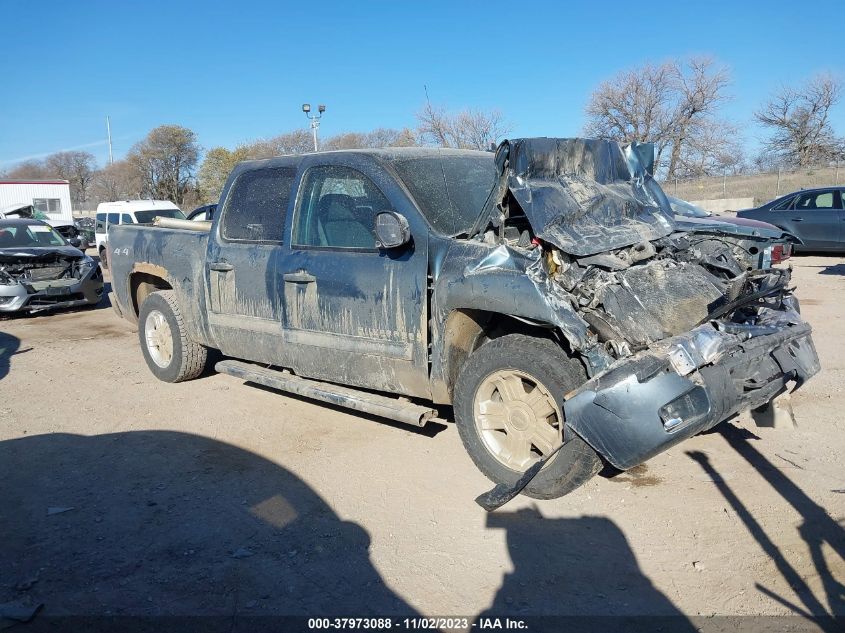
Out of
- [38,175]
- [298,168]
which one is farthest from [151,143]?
[298,168]

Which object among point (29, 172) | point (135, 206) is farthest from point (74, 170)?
point (135, 206)

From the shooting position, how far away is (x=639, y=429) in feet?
10.6

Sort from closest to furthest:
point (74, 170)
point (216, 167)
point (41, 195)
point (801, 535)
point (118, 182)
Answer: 1. point (801, 535)
2. point (41, 195)
3. point (216, 167)
4. point (118, 182)
5. point (74, 170)

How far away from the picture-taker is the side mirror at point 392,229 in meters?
4.08

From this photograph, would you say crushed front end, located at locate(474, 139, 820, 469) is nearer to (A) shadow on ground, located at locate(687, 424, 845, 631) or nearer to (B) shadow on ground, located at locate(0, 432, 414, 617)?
(A) shadow on ground, located at locate(687, 424, 845, 631)

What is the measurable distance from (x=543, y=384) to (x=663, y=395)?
65 centimetres

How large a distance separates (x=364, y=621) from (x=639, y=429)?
1.53 meters

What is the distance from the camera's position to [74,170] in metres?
71.9

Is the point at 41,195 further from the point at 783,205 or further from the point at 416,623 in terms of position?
the point at 416,623

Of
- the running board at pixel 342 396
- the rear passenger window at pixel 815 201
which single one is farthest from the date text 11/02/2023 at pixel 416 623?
the rear passenger window at pixel 815 201

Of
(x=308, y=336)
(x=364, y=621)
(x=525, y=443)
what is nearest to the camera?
(x=364, y=621)

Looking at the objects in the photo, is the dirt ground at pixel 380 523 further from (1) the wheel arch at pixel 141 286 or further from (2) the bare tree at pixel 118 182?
(2) the bare tree at pixel 118 182

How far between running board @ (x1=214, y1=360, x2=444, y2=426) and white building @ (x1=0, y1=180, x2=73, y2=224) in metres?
34.6

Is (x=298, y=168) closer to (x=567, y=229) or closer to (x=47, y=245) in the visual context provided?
(x=567, y=229)
